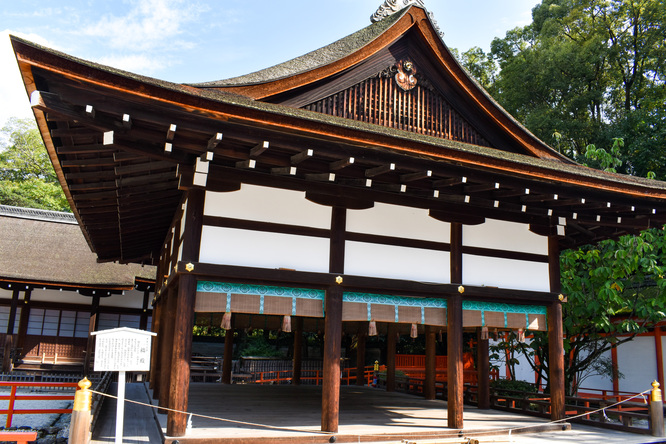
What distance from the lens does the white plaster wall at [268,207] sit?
24.7ft

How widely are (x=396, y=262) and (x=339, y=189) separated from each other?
156 cm

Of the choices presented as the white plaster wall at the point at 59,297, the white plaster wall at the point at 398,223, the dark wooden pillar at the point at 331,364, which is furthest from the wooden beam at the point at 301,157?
the white plaster wall at the point at 59,297

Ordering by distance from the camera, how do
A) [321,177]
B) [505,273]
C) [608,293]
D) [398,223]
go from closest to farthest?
1. [321,177]
2. [398,223]
3. [505,273]
4. [608,293]

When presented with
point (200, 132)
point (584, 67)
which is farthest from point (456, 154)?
point (584, 67)

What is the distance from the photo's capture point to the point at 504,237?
949 cm

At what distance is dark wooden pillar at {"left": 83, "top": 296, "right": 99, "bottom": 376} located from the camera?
58.4 feet

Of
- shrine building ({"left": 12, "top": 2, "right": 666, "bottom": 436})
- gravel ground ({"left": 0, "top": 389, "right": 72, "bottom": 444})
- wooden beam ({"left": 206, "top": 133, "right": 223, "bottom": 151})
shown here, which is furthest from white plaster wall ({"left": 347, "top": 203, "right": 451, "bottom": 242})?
gravel ground ({"left": 0, "top": 389, "right": 72, "bottom": 444})

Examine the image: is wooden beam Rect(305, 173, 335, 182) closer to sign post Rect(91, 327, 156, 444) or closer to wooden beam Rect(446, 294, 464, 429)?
wooden beam Rect(446, 294, 464, 429)

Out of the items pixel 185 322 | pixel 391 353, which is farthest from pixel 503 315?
pixel 391 353

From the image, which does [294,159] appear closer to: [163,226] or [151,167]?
[151,167]

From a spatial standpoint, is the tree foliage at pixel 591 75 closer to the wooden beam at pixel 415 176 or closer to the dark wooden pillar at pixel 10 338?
the wooden beam at pixel 415 176

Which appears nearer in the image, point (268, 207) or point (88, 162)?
point (88, 162)

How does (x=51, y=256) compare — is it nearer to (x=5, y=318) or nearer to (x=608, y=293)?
(x=5, y=318)

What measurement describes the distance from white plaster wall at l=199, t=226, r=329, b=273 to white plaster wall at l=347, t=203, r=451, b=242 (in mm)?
696
